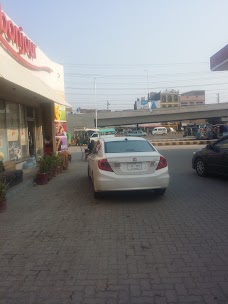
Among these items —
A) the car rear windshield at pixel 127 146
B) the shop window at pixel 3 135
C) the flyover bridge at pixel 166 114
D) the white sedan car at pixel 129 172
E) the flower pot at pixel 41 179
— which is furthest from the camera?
the flyover bridge at pixel 166 114

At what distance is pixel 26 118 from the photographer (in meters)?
15.7

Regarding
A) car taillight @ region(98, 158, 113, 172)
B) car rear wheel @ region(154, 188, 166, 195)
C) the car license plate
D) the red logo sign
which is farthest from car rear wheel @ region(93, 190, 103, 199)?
the red logo sign

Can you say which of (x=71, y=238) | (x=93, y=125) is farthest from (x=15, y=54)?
(x=93, y=125)

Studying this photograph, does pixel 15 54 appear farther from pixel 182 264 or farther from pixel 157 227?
pixel 182 264

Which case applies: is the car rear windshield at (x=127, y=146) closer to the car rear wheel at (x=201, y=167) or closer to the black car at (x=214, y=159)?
the black car at (x=214, y=159)

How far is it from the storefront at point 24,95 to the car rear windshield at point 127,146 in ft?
9.54

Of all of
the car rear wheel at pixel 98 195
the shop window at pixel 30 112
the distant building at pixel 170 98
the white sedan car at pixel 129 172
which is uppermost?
the distant building at pixel 170 98

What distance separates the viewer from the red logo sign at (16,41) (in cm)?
1081

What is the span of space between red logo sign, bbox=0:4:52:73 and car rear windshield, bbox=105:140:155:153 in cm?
532

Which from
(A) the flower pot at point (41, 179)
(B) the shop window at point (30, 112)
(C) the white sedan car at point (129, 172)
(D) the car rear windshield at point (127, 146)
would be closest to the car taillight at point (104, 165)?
(C) the white sedan car at point (129, 172)

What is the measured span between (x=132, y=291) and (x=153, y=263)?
80cm

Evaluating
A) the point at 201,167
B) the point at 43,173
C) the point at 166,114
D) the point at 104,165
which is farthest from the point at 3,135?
the point at 166,114

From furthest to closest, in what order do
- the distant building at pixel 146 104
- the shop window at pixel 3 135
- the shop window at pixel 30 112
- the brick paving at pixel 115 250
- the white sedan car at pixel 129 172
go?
the distant building at pixel 146 104 → the shop window at pixel 30 112 → the shop window at pixel 3 135 → the white sedan car at pixel 129 172 → the brick paving at pixel 115 250

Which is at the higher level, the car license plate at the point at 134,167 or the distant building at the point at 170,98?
the distant building at the point at 170,98
